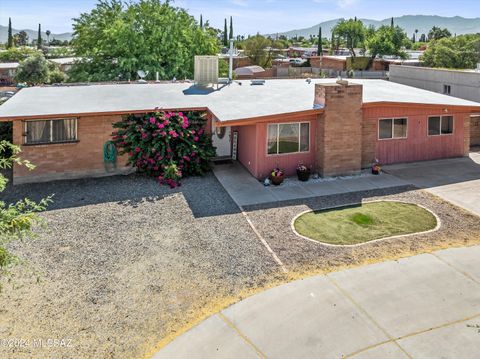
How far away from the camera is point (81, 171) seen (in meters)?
14.7

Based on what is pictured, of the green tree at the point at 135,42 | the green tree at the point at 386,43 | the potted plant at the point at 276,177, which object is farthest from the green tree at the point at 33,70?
the green tree at the point at 386,43

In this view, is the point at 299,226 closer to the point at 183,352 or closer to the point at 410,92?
the point at 183,352

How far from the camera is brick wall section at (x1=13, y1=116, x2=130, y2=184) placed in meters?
14.0

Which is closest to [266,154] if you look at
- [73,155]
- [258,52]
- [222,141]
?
[222,141]

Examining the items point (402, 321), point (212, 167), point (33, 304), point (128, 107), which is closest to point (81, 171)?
point (128, 107)

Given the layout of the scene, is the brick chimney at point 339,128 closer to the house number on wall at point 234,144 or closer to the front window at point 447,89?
the house number on wall at point 234,144

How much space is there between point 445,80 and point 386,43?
1286 inches

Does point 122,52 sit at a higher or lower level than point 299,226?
higher

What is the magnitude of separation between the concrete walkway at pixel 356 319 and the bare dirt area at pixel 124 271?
572 mm

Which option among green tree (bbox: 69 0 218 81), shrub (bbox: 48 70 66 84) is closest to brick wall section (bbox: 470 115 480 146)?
green tree (bbox: 69 0 218 81)

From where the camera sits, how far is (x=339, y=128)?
14.6 m

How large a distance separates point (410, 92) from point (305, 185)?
331 inches

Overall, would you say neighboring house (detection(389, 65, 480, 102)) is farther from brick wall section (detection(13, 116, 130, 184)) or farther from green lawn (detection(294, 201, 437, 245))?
brick wall section (detection(13, 116, 130, 184))

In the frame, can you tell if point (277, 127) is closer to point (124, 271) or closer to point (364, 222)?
point (364, 222)
